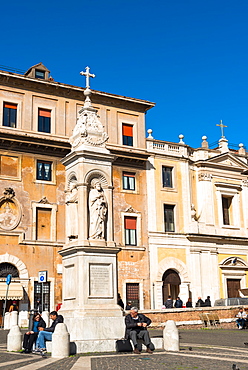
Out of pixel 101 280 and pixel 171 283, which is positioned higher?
pixel 171 283

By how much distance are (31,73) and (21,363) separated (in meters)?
27.3

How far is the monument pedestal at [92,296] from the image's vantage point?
14062mm

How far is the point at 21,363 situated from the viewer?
11.8 meters

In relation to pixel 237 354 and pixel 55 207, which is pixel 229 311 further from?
pixel 237 354

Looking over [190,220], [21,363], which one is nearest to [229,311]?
[190,220]

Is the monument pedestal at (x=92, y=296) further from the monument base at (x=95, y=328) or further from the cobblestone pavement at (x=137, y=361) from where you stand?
the cobblestone pavement at (x=137, y=361)

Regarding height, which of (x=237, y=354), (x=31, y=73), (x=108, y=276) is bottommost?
(x=237, y=354)

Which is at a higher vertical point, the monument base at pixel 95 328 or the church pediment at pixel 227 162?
the church pediment at pixel 227 162

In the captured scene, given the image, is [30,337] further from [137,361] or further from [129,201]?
[129,201]

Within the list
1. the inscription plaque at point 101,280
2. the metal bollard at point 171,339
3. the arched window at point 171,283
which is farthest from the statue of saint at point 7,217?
the metal bollard at point 171,339

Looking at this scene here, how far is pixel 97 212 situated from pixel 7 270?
689 inches

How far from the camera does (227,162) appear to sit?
42.5 m

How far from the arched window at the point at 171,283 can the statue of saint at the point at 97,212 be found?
73.0 ft

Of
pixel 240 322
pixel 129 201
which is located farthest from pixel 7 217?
pixel 240 322
